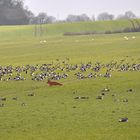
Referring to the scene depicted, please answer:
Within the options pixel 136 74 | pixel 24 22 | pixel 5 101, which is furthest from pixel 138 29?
pixel 5 101

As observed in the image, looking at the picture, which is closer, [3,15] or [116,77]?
[116,77]

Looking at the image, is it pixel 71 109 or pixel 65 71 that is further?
pixel 65 71

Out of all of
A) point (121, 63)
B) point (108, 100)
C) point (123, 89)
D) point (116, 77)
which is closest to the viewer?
point (108, 100)

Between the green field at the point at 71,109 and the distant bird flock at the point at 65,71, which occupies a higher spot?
the green field at the point at 71,109

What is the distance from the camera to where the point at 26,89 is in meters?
29.5

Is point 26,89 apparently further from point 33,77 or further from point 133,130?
point 133,130

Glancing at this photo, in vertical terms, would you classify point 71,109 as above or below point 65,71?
above

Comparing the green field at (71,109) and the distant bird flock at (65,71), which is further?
the distant bird flock at (65,71)

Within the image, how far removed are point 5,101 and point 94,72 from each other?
13.3m

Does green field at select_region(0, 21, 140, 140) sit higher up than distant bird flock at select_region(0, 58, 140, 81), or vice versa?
green field at select_region(0, 21, 140, 140)

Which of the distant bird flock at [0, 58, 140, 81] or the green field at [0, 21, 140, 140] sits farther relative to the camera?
the distant bird flock at [0, 58, 140, 81]

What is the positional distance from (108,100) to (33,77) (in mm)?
12185

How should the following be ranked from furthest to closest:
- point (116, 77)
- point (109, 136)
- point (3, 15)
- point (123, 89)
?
point (3, 15) → point (116, 77) → point (123, 89) → point (109, 136)

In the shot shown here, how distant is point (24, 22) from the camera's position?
183250 millimetres
